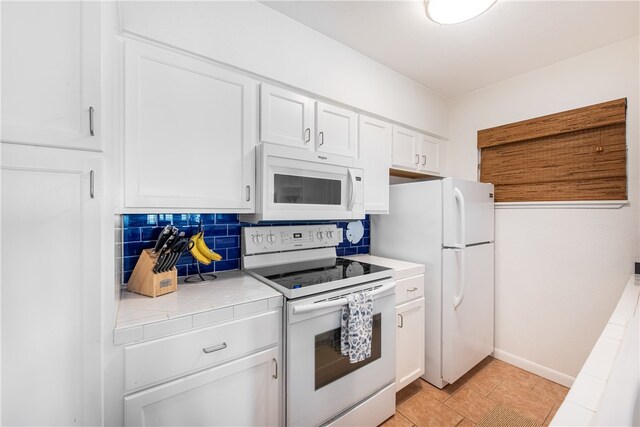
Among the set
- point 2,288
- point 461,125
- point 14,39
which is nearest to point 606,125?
point 461,125

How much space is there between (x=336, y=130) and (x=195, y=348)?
155 centimetres

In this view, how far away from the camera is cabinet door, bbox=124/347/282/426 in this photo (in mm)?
1012

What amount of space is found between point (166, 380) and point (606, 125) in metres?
3.10

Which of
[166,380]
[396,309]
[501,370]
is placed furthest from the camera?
[501,370]

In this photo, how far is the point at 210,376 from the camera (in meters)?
1.12

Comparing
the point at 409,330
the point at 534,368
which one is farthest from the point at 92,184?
the point at 534,368

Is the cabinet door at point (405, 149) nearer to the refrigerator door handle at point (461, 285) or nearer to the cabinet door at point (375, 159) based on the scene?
the cabinet door at point (375, 159)

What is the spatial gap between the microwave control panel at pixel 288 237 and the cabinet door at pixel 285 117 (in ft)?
1.96

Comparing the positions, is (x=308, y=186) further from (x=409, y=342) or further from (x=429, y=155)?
(x=429, y=155)

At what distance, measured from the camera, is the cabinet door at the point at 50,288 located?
0.76 metres

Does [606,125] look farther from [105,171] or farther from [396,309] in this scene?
[105,171]

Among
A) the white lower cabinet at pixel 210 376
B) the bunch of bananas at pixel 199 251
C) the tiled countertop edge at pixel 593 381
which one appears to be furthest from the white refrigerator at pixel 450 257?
the bunch of bananas at pixel 199 251

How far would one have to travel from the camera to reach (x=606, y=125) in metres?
1.96

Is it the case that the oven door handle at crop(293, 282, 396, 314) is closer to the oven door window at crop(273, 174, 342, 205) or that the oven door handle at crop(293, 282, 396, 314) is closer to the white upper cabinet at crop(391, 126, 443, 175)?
the oven door window at crop(273, 174, 342, 205)
